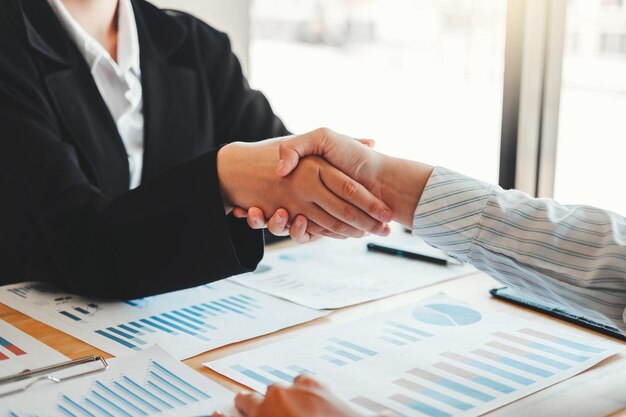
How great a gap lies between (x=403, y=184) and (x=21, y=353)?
0.59 meters

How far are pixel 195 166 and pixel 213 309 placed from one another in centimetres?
22

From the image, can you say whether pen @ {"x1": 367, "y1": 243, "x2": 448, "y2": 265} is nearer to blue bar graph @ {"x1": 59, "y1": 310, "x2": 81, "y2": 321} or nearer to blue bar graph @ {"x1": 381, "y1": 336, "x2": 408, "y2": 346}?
blue bar graph @ {"x1": 381, "y1": 336, "x2": 408, "y2": 346}

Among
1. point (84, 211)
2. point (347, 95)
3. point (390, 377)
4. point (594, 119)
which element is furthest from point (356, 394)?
point (347, 95)

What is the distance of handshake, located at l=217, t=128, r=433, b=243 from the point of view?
3.80 feet

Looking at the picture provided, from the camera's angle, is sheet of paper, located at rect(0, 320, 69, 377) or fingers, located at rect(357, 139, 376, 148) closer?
sheet of paper, located at rect(0, 320, 69, 377)

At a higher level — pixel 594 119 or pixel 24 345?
pixel 594 119

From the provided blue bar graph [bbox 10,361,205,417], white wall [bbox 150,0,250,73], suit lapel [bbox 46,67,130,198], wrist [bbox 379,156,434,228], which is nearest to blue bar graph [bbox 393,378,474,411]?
blue bar graph [bbox 10,361,205,417]

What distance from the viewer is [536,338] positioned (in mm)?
1008

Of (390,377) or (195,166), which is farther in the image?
(195,166)

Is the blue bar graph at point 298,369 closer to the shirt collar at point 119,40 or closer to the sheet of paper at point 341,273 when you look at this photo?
the sheet of paper at point 341,273

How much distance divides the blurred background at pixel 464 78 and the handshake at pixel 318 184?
2.50 ft

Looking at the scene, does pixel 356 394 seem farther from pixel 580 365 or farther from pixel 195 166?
pixel 195 166

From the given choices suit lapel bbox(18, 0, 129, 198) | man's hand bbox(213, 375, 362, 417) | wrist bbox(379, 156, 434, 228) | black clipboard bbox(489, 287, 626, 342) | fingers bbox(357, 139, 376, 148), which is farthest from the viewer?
suit lapel bbox(18, 0, 129, 198)

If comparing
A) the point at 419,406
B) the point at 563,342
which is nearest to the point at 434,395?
the point at 419,406
